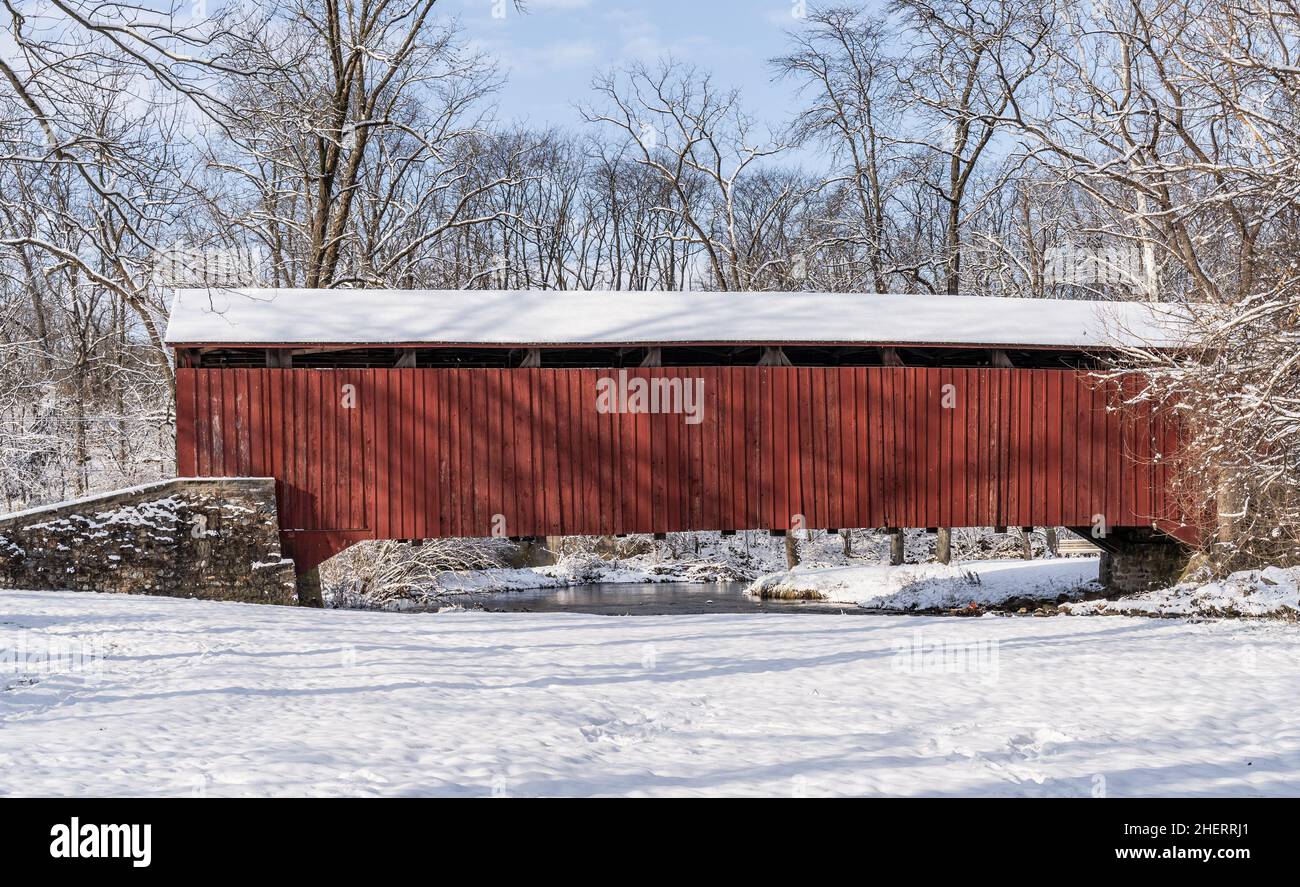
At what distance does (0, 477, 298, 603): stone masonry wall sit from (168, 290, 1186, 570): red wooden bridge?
43 centimetres

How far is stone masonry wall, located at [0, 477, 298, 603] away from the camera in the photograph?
33.9ft

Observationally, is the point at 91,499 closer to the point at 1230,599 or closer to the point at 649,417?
the point at 649,417

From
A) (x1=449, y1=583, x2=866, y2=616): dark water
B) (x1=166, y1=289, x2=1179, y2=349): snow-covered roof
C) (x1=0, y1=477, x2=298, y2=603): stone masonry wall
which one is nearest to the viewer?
(x1=0, y1=477, x2=298, y2=603): stone masonry wall

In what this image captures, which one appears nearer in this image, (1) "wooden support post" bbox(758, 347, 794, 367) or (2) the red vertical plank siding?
(2) the red vertical plank siding

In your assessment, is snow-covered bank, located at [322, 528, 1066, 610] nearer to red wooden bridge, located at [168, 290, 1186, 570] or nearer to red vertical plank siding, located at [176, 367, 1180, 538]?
red vertical plank siding, located at [176, 367, 1180, 538]

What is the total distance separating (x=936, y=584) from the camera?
619 inches

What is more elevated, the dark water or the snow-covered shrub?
the snow-covered shrub

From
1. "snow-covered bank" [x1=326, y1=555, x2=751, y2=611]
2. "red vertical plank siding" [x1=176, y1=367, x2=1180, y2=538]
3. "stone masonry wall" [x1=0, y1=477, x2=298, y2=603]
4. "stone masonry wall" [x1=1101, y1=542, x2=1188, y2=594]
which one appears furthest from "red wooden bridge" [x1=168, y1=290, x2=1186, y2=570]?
"snow-covered bank" [x1=326, y1=555, x2=751, y2=611]

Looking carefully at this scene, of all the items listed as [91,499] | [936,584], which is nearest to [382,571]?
[91,499]

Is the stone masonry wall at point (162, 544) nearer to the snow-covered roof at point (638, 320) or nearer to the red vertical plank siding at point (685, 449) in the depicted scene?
the red vertical plank siding at point (685, 449)

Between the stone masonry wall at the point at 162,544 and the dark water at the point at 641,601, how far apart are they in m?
3.59

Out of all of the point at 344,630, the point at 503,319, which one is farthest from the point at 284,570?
the point at 503,319

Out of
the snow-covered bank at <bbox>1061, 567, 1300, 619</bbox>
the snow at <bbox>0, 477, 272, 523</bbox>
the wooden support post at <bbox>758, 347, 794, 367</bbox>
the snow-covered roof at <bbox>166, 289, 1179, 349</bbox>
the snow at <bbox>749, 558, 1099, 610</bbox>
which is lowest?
the snow at <bbox>749, 558, 1099, 610</bbox>
